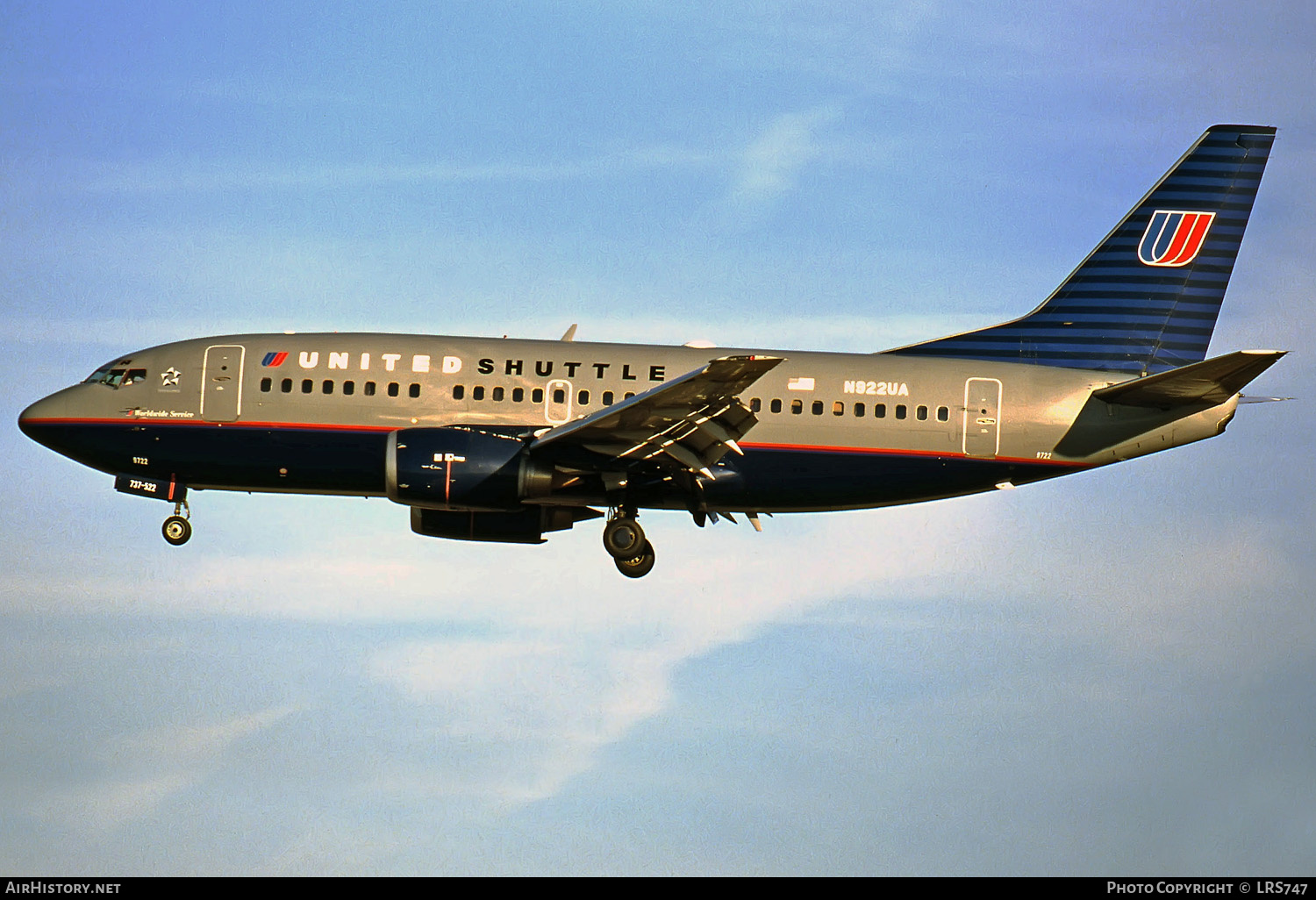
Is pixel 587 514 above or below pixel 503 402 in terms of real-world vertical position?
Result: below

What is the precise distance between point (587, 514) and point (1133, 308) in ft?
41.0

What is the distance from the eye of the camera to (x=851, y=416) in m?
32.6

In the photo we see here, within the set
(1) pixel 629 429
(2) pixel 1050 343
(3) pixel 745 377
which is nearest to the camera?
(3) pixel 745 377

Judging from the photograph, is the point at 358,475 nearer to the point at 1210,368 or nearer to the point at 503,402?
the point at 503,402

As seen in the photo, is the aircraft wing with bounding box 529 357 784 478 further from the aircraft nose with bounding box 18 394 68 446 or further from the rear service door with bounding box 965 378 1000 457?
the aircraft nose with bounding box 18 394 68 446

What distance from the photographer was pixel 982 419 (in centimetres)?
3281

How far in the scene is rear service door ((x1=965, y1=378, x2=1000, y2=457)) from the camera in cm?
3272

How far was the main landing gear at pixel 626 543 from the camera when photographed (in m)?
32.4

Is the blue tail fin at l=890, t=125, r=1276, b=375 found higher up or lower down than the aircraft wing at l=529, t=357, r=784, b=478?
higher up

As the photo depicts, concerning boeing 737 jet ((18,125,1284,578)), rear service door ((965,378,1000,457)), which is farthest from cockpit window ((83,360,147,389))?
rear service door ((965,378,1000,457))

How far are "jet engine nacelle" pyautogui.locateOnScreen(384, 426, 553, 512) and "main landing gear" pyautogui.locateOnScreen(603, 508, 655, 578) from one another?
2.21 metres

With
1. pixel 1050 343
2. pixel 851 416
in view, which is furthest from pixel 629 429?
pixel 1050 343

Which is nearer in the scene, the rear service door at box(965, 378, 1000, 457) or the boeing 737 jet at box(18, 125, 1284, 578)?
the boeing 737 jet at box(18, 125, 1284, 578)

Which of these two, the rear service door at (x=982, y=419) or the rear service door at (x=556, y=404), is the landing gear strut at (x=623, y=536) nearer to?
the rear service door at (x=556, y=404)
